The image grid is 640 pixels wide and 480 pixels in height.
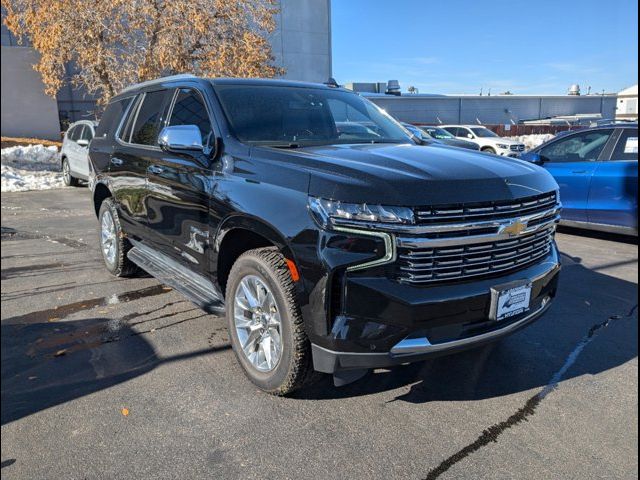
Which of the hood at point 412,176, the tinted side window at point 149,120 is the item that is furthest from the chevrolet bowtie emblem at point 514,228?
the tinted side window at point 149,120

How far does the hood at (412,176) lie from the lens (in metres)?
2.62

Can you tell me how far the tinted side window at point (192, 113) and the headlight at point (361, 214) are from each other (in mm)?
1460

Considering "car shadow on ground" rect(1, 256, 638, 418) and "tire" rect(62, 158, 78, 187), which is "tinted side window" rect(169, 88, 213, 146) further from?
"tire" rect(62, 158, 78, 187)

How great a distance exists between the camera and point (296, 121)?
3967 millimetres

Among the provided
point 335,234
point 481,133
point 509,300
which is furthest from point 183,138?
point 481,133

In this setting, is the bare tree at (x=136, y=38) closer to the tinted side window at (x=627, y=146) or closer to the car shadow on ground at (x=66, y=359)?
the tinted side window at (x=627, y=146)

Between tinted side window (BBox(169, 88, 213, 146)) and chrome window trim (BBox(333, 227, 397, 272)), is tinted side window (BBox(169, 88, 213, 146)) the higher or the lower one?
the higher one

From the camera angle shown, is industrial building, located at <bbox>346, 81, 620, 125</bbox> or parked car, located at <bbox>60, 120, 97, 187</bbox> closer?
parked car, located at <bbox>60, 120, 97, 187</bbox>

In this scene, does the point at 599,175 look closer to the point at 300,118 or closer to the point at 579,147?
the point at 579,147

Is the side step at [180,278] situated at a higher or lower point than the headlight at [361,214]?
lower

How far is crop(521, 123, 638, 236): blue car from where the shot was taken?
23.2 feet

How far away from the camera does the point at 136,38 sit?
1709cm

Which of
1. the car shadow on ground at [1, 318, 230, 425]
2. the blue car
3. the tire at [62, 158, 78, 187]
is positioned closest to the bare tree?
the tire at [62, 158, 78, 187]

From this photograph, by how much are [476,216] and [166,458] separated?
6.63ft
